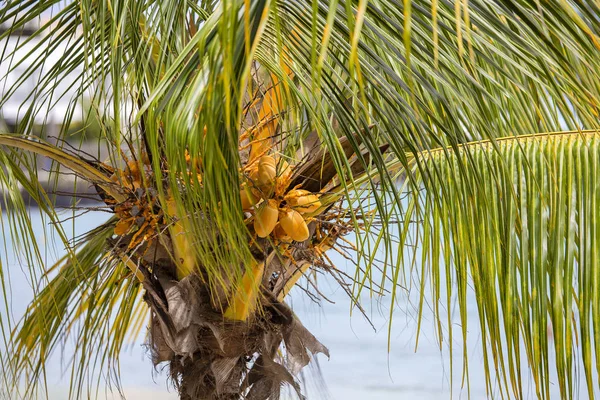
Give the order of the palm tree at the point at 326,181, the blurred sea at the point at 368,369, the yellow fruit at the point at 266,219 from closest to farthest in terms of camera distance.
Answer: the palm tree at the point at 326,181
the yellow fruit at the point at 266,219
the blurred sea at the point at 368,369

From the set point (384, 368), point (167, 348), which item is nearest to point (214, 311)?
point (167, 348)

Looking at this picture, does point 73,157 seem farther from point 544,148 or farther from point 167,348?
point 544,148

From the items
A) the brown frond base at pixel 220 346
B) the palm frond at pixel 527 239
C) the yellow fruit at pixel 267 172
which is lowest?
the brown frond base at pixel 220 346

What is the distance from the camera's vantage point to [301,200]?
0.76 metres

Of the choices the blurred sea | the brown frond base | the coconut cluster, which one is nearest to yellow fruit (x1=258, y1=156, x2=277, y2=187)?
the coconut cluster

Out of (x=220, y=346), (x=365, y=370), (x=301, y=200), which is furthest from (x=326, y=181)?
(x=365, y=370)

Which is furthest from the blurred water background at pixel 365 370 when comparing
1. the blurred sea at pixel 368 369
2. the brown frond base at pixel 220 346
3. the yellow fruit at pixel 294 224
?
the yellow fruit at pixel 294 224

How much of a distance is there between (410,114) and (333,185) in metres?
0.22

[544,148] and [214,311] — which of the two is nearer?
[544,148]

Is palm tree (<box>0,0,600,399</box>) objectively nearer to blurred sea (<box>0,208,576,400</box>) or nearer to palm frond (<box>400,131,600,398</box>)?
palm frond (<box>400,131,600,398</box>)

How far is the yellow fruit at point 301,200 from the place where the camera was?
76 cm

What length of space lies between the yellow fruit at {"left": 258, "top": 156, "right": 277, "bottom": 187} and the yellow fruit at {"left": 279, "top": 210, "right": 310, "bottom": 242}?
36 mm

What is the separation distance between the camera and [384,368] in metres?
2.52

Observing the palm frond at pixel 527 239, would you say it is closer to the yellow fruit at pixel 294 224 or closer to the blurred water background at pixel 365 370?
the yellow fruit at pixel 294 224
